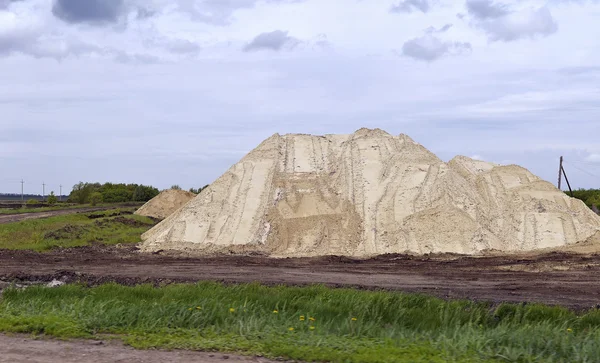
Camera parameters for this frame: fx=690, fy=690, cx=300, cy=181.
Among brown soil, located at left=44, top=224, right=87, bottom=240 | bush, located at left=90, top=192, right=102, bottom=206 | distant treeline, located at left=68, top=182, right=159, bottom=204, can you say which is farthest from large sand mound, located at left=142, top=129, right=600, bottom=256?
distant treeline, located at left=68, top=182, right=159, bottom=204

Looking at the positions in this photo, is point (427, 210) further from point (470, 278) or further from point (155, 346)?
point (155, 346)

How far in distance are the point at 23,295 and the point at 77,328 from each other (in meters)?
3.67

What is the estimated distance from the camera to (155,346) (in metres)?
8.91

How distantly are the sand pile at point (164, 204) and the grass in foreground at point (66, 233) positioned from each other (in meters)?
5.79

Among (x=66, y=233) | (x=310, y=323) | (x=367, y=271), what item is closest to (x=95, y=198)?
(x=66, y=233)

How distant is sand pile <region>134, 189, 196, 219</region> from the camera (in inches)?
1767

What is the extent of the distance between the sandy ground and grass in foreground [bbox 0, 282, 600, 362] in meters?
0.27

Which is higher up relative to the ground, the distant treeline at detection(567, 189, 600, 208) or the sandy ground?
the distant treeline at detection(567, 189, 600, 208)

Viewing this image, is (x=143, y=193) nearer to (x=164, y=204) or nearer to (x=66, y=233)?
(x=164, y=204)

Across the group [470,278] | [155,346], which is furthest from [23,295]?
[470,278]

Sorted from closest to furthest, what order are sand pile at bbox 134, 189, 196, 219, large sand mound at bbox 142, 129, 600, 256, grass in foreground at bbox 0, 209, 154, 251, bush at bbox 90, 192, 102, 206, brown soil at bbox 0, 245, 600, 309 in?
1. brown soil at bbox 0, 245, 600, 309
2. large sand mound at bbox 142, 129, 600, 256
3. grass in foreground at bbox 0, 209, 154, 251
4. sand pile at bbox 134, 189, 196, 219
5. bush at bbox 90, 192, 102, 206

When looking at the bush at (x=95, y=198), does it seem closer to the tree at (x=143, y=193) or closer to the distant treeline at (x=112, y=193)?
the distant treeline at (x=112, y=193)

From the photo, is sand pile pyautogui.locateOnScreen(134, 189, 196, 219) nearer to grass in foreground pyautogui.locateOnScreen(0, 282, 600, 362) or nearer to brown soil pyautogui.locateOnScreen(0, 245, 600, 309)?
brown soil pyautogui.locateOnScreen(0, 245, 600, 309)

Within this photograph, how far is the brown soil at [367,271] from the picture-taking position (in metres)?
16.6
